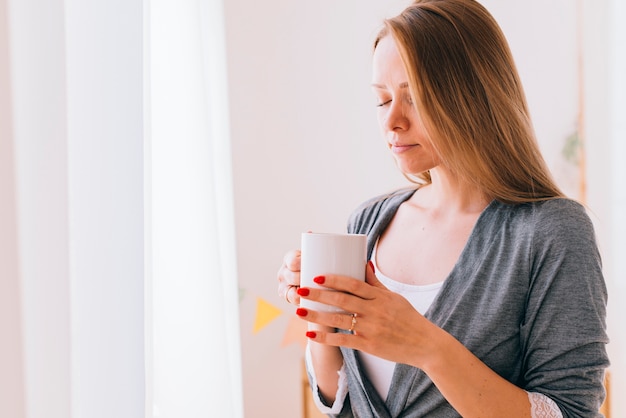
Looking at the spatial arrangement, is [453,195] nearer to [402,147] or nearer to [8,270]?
[402,147]

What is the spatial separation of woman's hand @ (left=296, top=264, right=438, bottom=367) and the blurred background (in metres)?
0.20

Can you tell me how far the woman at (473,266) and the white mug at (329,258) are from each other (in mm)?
33

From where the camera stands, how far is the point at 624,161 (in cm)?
221

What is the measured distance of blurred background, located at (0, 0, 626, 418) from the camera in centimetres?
45

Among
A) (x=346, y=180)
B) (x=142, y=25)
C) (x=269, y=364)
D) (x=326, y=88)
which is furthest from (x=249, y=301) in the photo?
(x=142, y=25)

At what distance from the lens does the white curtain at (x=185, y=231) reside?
32.9 inches

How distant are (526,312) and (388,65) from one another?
0.43 metres

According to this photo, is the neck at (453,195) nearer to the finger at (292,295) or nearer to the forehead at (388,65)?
the forehead at (388,65)

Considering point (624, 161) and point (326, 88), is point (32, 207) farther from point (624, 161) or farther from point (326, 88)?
point (624, 161)

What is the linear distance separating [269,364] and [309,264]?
1.56 metres

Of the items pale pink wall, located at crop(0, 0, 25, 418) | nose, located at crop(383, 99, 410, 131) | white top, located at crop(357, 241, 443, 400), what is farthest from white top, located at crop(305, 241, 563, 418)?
pale pink wall, located at crop(0, 0, 25, 418)

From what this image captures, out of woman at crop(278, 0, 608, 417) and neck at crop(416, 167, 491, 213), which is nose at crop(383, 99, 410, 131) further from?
neck at crop(416, 167, 491, 213)

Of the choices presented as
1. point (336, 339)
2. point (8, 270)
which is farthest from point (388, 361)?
point (8, 270)

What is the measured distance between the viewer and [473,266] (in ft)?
3.14
